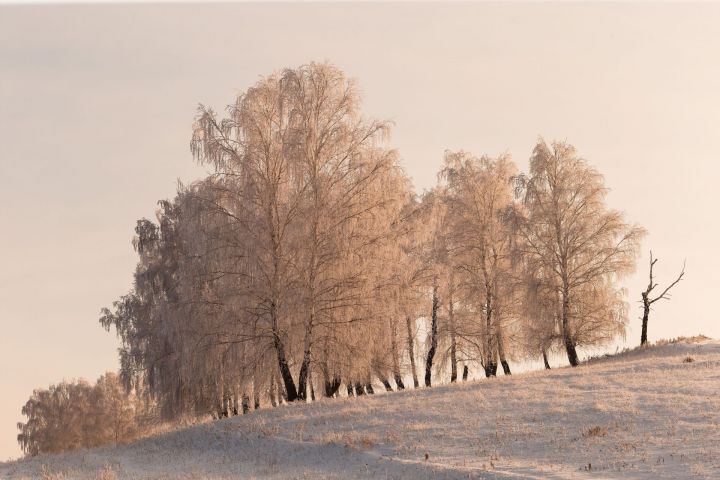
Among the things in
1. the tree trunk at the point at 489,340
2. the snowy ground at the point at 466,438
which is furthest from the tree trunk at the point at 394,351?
the tree trunk at the point at 489,340

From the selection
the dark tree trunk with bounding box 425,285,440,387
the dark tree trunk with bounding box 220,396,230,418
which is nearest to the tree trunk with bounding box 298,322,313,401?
the dark tree trunk with bounding box 220,396,230,418

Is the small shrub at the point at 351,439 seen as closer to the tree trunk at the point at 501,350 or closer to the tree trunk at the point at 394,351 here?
the tree trunk at the point at 394,351

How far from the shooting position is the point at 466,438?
20.6 meters

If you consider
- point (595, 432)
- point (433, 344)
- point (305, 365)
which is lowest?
point (595, 432)

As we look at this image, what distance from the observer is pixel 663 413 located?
72.6 feet

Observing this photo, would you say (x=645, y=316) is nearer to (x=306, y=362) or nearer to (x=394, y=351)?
(x=394, y=351)

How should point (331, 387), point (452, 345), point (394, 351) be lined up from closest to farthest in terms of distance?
point (394, 351), point (331, 387), point (452, 345)

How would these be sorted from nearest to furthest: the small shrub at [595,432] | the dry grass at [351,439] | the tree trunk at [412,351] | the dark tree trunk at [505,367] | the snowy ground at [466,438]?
the snowy ground at [466,438] → the small shrub at [595,432] → the dry grass at [351,439] → the tree trunk at [412,351] → the dark tree trunk at [505,367]

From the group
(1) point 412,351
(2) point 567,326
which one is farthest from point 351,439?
(2) point 567,326

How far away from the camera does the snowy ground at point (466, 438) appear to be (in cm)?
1723

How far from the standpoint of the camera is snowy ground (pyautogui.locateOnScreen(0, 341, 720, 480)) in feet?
56.5

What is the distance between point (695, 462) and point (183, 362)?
68.0 ft

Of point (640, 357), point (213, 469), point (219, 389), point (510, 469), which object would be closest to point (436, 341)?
point (640, 357)

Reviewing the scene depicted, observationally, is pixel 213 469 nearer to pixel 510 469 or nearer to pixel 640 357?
pixel 510 469
